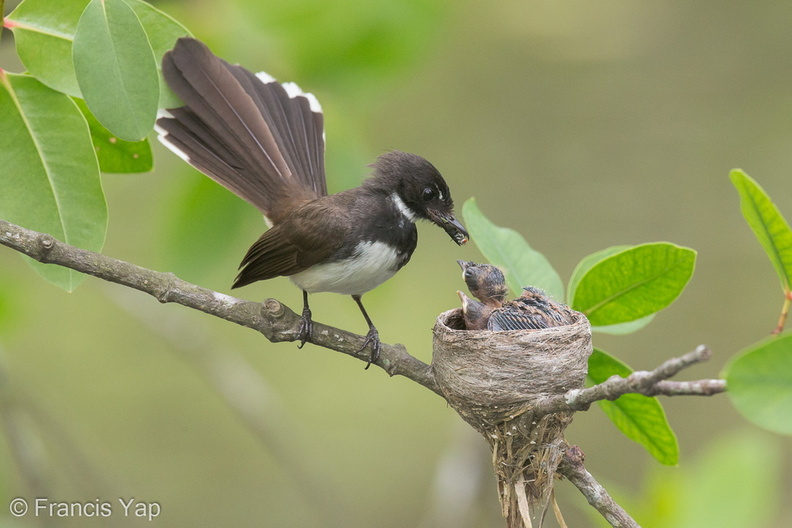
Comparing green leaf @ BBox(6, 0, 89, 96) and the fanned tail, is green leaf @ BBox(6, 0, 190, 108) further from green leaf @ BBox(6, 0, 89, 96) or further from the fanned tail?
the fanned tail

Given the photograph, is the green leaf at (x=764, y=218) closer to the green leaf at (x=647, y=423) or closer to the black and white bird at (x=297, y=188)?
the green leaf at (x=647, y=423)

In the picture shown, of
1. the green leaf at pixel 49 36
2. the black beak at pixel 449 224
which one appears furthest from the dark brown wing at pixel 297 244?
the green leaf at pixel 49 36

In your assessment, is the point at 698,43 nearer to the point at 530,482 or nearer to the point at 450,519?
the point at 450,519

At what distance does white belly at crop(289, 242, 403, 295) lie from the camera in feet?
10.0

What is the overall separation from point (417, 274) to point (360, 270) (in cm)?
411

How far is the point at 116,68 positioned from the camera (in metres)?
1.83

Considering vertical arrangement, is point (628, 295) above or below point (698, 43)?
below

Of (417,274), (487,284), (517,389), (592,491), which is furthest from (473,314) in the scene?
(417,274)

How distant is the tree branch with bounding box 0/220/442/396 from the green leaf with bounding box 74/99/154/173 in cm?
29

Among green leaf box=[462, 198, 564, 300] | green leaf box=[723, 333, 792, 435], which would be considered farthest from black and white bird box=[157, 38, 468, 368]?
green leaf box=[723, 333, 792, 435]

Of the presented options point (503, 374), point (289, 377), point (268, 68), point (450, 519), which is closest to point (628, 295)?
point (503, 374)

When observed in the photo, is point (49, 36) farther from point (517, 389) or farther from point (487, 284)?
point (487, 284)

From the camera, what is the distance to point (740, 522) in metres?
2.09

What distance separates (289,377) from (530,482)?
4641mm
